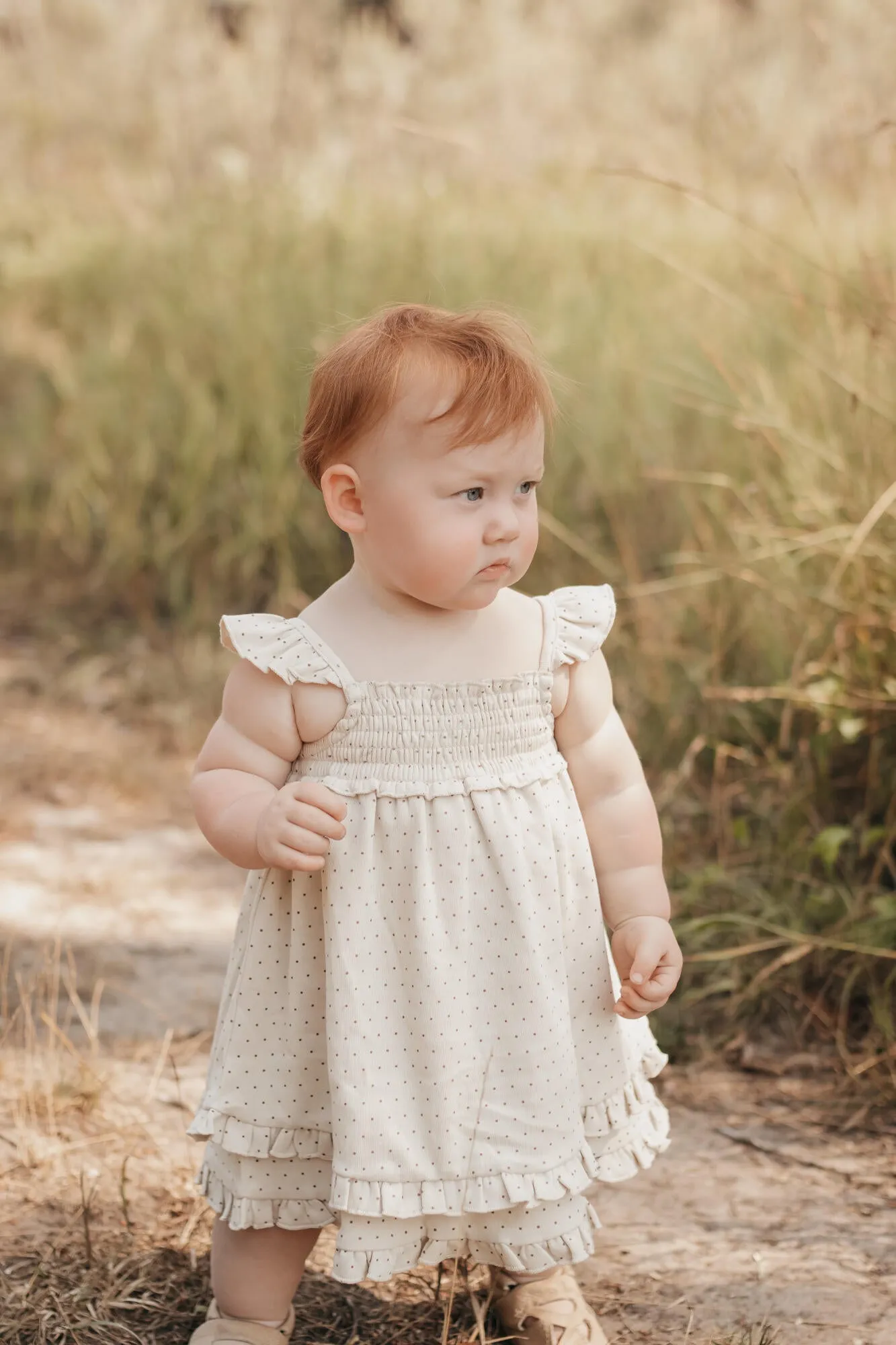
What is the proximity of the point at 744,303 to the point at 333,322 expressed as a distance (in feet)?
3.88

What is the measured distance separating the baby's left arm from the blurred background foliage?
0.45 m

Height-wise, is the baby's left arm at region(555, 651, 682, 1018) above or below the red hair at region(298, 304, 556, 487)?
below

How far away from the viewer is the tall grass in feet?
8.13

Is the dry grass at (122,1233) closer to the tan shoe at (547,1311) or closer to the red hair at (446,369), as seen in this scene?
the tan shoe at (547,1311)

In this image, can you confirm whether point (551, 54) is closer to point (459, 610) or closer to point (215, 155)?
point (215, 155)

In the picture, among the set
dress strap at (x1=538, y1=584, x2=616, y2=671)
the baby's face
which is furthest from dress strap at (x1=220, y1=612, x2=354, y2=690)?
dress strap at (x1=538, y1=584, x2=616, y2=671)

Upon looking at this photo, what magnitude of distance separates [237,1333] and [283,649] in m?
0.73

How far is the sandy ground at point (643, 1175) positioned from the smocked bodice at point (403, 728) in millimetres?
716

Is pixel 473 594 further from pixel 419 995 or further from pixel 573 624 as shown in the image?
pixel 419 995

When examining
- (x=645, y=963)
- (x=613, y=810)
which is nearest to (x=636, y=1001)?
(x=645, y=963)

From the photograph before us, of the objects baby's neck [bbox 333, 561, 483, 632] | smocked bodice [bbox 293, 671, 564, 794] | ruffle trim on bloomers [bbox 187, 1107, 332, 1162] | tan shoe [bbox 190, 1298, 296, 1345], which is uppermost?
baby's neck [bbox 333, 561, 483, 632]

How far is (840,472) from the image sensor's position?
8.50ft

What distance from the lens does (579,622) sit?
162cm

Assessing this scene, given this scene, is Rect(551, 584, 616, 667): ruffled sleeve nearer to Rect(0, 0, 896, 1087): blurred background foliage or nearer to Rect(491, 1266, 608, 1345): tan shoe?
Rect(0, 0, 896, 1087): blurred background foliage
